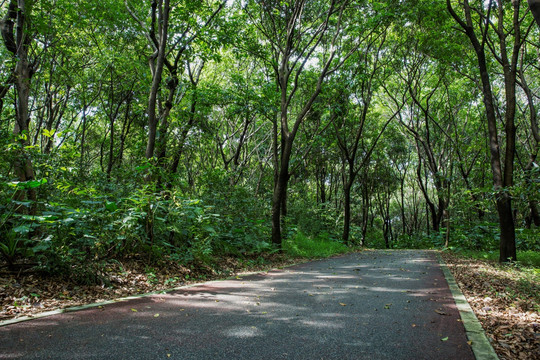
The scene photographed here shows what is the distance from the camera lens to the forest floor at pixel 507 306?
277 cm

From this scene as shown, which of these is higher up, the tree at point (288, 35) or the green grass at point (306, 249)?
the tree at point (288, 35)

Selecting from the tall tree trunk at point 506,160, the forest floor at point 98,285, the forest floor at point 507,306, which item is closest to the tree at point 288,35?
the tall tree trunk at point 506,160

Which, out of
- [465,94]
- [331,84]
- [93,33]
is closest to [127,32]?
[93,33]

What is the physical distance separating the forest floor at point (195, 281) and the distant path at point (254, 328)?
352mm

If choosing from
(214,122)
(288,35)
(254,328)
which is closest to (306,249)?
(288,35)

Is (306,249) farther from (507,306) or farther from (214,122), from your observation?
(214,122)

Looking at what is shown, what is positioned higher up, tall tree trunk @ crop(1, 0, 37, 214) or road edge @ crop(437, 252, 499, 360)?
tall tree trunk @ crop(1, 0, 37, 214)

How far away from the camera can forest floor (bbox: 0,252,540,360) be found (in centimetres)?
306

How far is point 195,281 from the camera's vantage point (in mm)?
5535

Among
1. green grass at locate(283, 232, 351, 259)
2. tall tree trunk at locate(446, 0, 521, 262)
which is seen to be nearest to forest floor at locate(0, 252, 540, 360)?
tall tree trunk at locate(446, 0, 521, 262)

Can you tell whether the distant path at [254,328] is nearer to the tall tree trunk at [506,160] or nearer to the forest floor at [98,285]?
the forest floor at [98,285]

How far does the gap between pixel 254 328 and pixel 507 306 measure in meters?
3.37

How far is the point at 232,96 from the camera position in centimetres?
1126

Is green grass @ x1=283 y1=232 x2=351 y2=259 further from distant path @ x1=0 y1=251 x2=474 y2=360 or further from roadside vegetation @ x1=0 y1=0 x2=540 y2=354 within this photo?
distant path @ x1=0 y1=251 x2=474 y2=360
